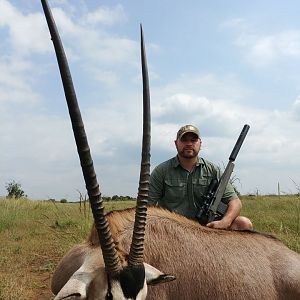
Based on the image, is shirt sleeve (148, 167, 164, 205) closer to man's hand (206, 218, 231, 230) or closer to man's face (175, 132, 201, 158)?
man's face (175, 132, 201, 158)

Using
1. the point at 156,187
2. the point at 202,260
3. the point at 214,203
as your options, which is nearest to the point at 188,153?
the point at 156,187

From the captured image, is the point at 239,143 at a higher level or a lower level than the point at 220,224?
higher

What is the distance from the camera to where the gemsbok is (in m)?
3.92

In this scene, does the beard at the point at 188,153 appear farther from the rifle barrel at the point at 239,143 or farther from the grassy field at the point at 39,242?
the grassy field at the point at 39,242

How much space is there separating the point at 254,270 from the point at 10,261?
19.3 ft

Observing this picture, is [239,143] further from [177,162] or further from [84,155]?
[84,155]

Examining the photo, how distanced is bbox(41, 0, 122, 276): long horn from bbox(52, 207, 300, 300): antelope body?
2.05 feet

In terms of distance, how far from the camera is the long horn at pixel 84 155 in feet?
11.4

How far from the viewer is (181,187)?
24.9 ft

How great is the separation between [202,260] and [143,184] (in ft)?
4.72

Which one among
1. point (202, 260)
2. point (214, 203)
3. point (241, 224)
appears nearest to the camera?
point (202, 260)

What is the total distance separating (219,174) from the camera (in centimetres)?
770

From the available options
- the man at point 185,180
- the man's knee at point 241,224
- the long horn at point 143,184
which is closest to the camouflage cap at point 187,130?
the man at point 185,180

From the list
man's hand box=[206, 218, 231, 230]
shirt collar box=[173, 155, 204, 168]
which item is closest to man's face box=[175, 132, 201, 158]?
shirt collar box=[173, 155, 204, 168]
